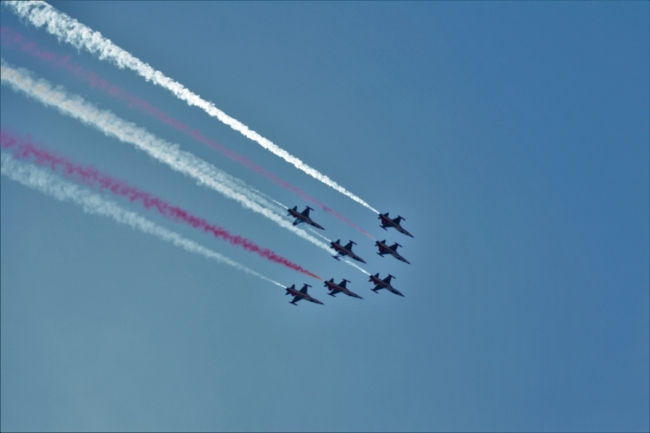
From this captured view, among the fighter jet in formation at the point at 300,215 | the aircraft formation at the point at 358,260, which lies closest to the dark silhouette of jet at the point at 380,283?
the aircraft formation at the point at 358,260

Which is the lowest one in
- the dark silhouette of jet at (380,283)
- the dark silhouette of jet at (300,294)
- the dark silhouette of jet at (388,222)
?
the dark silhouette of jet at (300,294)

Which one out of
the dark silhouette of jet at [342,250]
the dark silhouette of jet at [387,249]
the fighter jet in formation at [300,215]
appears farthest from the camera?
the dark silhouette of jet at [387,249]

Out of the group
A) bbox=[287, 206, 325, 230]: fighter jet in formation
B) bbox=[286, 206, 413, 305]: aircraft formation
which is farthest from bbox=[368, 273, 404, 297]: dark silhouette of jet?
bbox=[287, 206, 325, 230]: fighter jet in formation

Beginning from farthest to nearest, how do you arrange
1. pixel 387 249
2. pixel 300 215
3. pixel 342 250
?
pixel 387 249, pixel 342 250, pixel 300 215

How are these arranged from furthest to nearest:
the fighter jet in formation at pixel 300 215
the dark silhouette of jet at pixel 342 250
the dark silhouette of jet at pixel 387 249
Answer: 1. the dark silhouette of jet at pixel 387 249
2. the dark silhouette of jet at pixel 342 250
3. the fighter jet in formation at pixel 300 215

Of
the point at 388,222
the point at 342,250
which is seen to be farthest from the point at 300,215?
the point at 388,222

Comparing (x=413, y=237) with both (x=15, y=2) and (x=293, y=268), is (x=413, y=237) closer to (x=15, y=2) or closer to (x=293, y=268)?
(x=293, y=268)

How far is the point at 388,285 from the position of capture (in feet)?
219

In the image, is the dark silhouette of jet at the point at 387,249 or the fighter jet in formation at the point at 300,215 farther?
the dark silhouette of jet at the point at 387,249

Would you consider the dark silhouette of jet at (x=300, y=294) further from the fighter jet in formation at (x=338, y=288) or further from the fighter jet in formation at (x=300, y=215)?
the fighter jet in formation at (x=300, y=215)

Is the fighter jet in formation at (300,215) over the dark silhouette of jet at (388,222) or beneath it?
beneath

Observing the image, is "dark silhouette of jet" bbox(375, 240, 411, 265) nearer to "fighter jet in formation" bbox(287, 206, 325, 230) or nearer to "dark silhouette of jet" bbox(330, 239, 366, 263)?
"dark silhouette of jet" bbox(330, 239, 366, 263)

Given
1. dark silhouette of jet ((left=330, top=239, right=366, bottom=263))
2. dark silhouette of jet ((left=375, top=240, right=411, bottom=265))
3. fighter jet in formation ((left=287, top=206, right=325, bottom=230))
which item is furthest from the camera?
dark silhouette of jet ((left=375, top=240, right=411, bottom=265))

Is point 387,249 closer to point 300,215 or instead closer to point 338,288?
point 338,288
